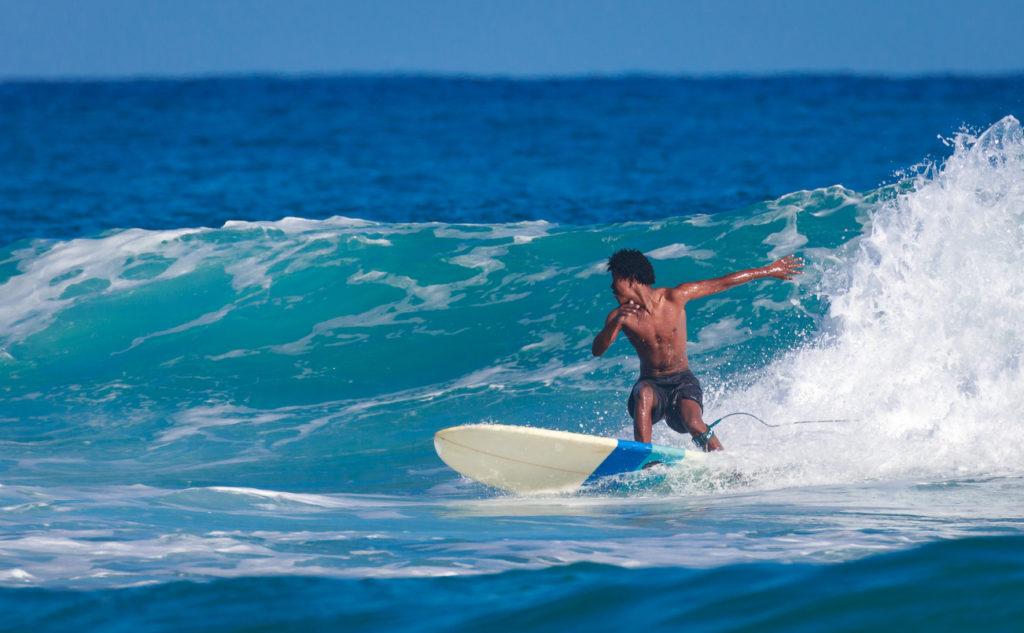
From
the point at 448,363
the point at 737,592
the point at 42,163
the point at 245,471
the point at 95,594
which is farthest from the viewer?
the point at 42,163

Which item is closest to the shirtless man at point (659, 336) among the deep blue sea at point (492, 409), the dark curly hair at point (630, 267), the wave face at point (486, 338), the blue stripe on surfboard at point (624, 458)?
the dark curly hair at point (630, 267)

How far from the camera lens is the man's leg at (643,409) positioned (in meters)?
6.44

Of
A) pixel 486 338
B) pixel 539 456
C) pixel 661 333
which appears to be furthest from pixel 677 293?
pixel 486 338

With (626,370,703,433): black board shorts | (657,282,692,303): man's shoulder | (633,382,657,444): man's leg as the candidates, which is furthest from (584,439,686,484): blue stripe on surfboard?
(657,282,692,303): man's shoulder

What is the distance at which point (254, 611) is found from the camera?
12.7ft

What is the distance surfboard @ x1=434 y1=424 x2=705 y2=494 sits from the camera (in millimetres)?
6121

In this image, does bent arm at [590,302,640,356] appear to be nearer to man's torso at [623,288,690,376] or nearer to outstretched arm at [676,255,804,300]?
man's torso at [623,288,690,376]

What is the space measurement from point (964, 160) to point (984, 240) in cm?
108

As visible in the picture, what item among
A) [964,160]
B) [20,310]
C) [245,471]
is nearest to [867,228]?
[964,160]

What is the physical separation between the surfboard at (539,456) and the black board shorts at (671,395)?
404mm

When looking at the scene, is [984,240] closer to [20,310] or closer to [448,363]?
[448,363]

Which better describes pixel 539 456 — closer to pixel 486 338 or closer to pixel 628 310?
pixel 628 310

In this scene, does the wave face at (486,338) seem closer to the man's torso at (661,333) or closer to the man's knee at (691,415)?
the man's knee at (691,415)

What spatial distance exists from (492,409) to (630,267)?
3100 millimetres
